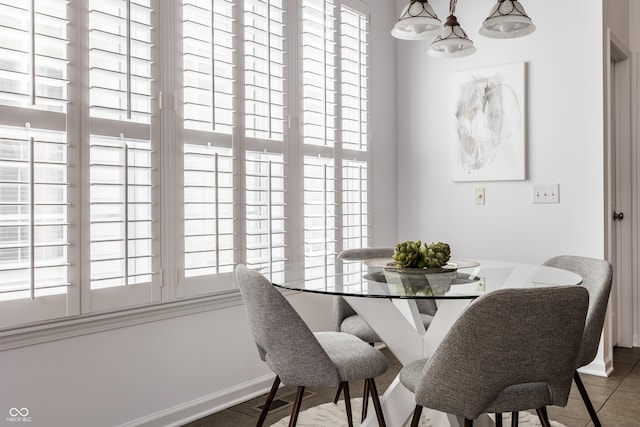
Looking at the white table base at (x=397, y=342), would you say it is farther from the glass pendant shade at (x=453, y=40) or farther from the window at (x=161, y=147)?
the glass pendant shade at (x=453, y=40)

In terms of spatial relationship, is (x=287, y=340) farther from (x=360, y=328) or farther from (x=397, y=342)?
(x=360, y=328)

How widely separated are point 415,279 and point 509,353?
0.58 metres

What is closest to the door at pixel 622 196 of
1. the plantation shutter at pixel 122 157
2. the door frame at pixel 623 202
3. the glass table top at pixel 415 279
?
the door frame at pixel 623 202

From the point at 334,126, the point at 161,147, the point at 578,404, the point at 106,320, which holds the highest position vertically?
the point at 334,126

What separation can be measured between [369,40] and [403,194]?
1186 mm

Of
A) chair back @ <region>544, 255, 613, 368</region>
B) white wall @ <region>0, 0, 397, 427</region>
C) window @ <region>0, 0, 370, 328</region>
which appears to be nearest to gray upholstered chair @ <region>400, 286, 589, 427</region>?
chair back @ <region>544, 255, 613, 368</region>

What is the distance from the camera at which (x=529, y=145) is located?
12.4ft

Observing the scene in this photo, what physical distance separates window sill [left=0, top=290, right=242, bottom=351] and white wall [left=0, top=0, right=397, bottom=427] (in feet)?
0.10

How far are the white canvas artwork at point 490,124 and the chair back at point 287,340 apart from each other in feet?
7.70

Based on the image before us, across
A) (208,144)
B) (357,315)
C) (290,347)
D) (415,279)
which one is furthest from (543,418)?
(208,144)

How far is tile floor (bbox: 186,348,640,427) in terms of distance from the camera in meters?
2.78

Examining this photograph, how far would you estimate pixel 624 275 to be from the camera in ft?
13.6

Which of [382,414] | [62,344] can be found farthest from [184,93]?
[382,414]

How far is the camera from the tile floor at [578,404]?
278cm
